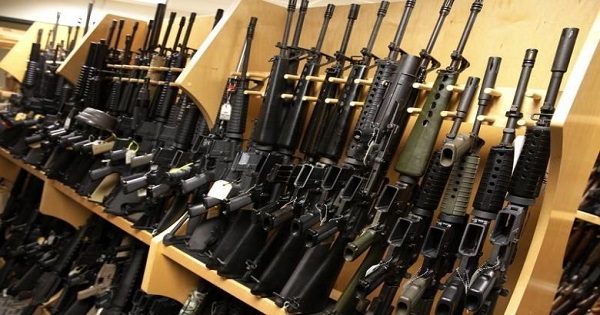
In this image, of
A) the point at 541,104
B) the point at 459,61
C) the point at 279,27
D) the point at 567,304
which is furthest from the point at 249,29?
the point at 567,304

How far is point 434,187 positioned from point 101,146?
169 cm

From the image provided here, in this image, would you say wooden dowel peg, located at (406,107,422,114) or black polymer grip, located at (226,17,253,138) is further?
black polymer grip, located at (226,17,253,138)

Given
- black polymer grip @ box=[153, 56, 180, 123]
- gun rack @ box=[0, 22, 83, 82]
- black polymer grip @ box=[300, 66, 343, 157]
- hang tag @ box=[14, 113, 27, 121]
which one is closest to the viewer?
black polymer grip @ box=[300, 66, 343, 157]

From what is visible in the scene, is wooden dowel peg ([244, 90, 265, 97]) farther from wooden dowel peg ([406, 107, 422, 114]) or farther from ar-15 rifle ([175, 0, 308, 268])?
wooden dowel peg ([406, 107, 422, 114])

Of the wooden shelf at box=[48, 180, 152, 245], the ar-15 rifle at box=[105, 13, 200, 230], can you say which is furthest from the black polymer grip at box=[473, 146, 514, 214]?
the wooden shelf at box=[48, 180, 152, 245]

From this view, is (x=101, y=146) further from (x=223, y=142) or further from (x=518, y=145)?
(x=518, y=145)

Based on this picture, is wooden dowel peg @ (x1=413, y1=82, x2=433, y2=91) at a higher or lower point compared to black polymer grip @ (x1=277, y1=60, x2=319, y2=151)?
higher

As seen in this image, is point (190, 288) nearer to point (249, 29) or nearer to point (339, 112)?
point (339, 112)

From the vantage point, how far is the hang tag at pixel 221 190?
1.68 m

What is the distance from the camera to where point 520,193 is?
1.12 m

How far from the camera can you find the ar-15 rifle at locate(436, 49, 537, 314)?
1113 mm

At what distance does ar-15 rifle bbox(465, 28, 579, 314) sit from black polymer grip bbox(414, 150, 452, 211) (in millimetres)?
195

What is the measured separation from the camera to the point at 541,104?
3.98ft

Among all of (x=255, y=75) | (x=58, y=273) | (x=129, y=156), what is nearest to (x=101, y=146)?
(x=129, y=156)
